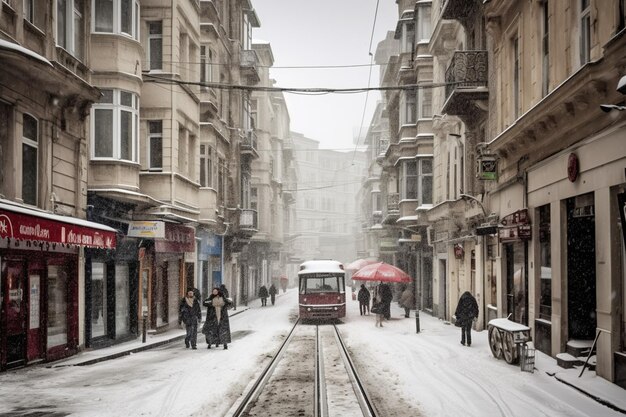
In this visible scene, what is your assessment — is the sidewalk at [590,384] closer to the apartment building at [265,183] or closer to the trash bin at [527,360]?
the trash bin at [527,360]

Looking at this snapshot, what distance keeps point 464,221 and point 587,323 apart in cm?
1111

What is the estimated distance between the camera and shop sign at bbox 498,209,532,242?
16.9 metres

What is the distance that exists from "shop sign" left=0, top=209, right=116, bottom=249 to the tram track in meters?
4.99

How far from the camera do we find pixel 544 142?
1545 centimetres

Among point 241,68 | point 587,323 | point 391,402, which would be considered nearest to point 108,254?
point 391,402

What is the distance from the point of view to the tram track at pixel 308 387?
9.84m

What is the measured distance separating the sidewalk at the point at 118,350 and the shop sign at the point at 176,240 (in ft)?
9.67

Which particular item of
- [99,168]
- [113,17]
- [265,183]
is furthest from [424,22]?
[265,183]

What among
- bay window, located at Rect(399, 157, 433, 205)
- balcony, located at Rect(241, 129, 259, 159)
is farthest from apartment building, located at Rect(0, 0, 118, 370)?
balcony, located at Rect(241, 129, 259, 159)

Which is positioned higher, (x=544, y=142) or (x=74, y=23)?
(x=74, y=23)

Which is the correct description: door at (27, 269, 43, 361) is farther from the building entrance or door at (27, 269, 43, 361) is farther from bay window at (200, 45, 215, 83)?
bay window at (200, 45, 215, 83)

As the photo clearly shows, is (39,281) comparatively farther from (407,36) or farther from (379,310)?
(407,36)

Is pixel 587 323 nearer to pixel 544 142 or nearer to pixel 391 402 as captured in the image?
pixel 544 142

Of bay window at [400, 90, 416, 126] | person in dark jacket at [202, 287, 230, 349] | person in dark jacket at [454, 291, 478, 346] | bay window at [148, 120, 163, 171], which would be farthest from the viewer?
bay window at [400, 90, 416, 126]
